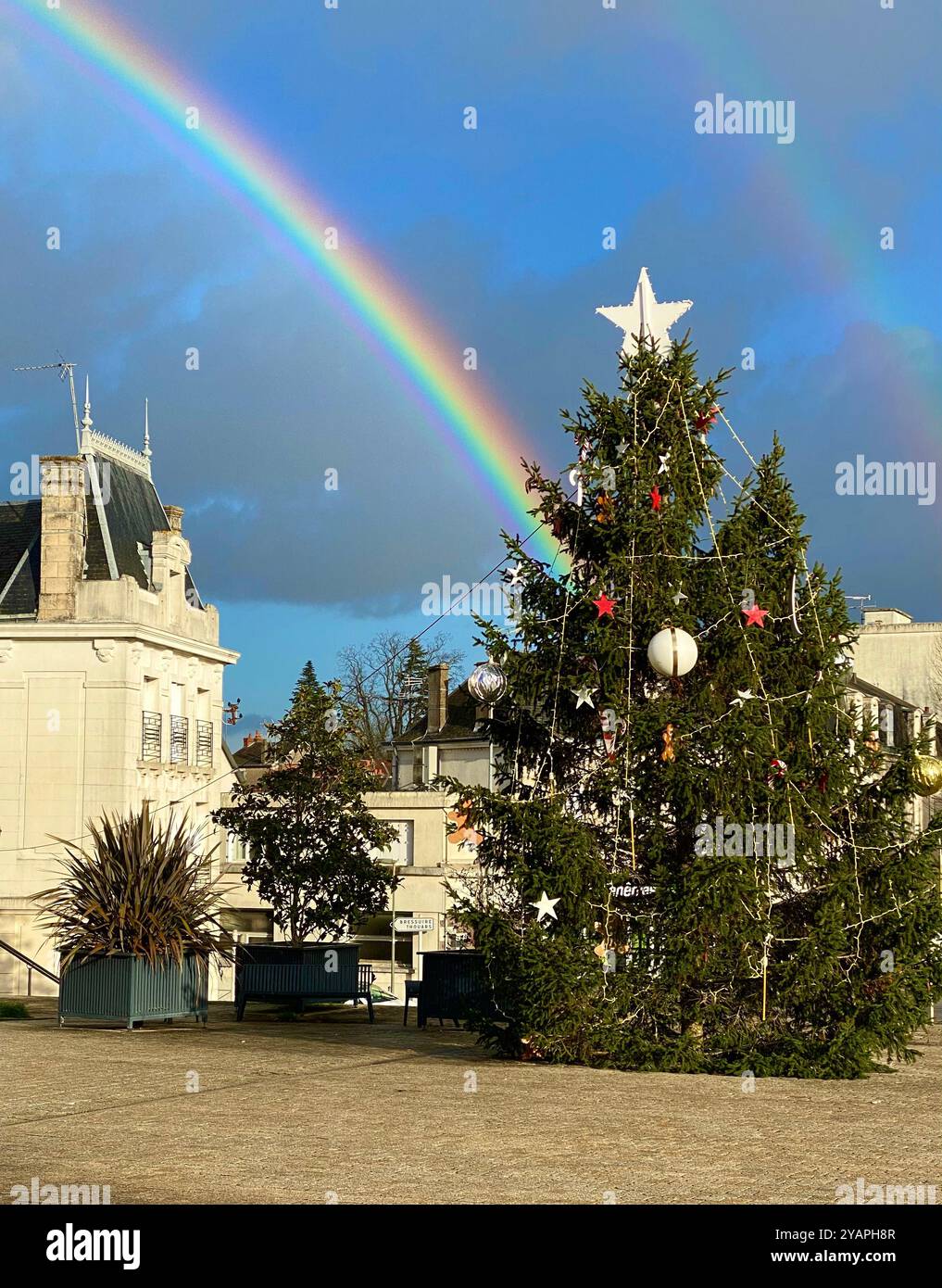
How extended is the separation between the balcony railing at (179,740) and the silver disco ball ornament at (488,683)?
27502mm

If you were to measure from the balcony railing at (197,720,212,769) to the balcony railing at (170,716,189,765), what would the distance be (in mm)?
981

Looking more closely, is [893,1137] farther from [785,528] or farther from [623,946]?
[785,528]

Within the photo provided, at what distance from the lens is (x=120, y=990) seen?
19.2 m

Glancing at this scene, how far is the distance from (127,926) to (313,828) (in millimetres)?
8597

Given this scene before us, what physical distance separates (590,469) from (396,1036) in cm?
762

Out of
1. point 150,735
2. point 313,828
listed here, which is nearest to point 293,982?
point 313,828

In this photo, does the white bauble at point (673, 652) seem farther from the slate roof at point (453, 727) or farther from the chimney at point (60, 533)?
the slate roof at point (453, 727)

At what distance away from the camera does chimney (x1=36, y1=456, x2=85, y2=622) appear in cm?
4169

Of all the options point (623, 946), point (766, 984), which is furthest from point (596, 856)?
point (766, 984)

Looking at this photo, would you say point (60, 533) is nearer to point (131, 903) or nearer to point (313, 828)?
point (313, 828)

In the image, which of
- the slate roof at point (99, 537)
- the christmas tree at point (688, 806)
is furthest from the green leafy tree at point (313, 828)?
the slate roof at point (99, 537)

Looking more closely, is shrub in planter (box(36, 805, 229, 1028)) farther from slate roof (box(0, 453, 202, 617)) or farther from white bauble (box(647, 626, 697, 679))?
slate roof (box(0, 453, 202, 617))

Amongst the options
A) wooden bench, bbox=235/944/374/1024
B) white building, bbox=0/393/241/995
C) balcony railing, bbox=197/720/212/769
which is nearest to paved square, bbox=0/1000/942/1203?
wooden bench, bbox=235/944/374/1024

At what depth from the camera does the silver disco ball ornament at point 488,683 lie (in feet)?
52.4
